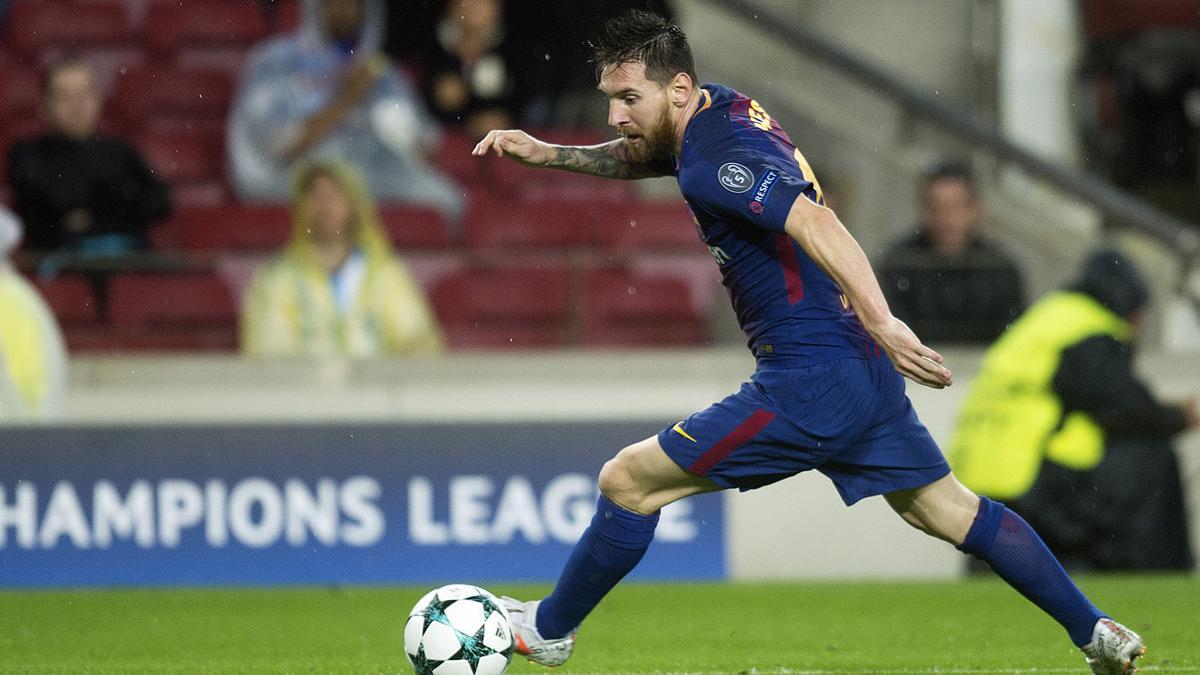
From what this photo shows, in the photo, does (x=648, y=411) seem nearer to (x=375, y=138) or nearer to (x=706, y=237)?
(x=375, y=138)

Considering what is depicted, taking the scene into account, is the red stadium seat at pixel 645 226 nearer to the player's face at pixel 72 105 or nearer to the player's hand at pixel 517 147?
the player's face at pixel 72 105

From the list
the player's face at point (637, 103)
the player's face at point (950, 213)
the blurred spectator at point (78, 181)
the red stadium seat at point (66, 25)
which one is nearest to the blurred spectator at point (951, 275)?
the player's face at point (950, 213)

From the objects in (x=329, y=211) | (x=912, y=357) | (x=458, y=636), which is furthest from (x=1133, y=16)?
(x=458, y=636)

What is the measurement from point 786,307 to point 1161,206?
7.79 m

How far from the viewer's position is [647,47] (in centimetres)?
457

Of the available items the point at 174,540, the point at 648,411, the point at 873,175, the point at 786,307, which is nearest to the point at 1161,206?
the point at 873,175

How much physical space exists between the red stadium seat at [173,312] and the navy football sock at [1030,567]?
470 centimetres

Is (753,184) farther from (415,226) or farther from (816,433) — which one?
(415,226)

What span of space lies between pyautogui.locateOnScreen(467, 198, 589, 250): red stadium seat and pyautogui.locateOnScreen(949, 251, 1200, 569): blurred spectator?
237 cm

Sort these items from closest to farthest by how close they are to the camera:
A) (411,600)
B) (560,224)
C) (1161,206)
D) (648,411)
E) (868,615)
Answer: (868,615)
(411,600)
(648,411)
(560,224)
(1161,206)

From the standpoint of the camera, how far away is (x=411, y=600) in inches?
298

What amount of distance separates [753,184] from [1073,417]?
445cm

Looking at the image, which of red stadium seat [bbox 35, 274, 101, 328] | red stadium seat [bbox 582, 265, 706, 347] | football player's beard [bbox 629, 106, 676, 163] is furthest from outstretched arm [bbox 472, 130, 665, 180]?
red stadium seat [bbox 35, 274, 101, 328]

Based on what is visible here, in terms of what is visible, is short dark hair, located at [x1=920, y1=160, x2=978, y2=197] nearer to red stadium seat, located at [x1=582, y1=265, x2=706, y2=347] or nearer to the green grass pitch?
red stadium seat, located at [x1=582, y1=265, x2=706, y2=347]
